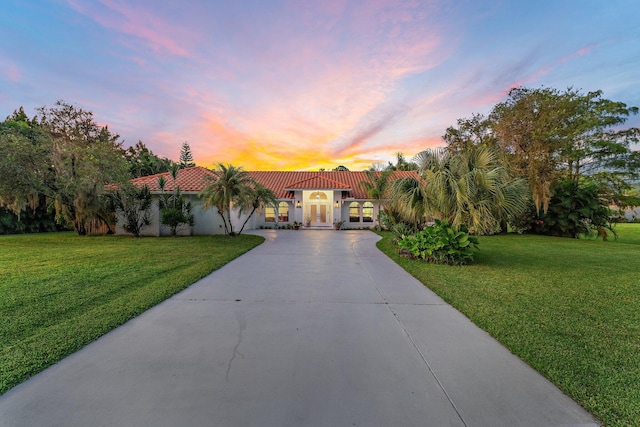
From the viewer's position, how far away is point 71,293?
189 inches

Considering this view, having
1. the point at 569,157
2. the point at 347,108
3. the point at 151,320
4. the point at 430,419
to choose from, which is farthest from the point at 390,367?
the point at 569,157

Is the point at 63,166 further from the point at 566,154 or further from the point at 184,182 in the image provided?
the point at 566,154

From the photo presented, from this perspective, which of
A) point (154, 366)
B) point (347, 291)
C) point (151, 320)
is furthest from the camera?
point (347, 291)

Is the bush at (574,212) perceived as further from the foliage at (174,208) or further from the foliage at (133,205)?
the foliage at (133,205)

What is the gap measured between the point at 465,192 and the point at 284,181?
19794mm

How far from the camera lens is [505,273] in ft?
22.1

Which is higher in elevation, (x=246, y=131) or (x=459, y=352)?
(x=246, y=131)

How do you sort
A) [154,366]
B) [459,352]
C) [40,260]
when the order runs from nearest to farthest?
[154,366]
[459,352]
[40,260]

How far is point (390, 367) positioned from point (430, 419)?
0.70 metres

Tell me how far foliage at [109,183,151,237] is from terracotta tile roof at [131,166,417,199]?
34.9 inches

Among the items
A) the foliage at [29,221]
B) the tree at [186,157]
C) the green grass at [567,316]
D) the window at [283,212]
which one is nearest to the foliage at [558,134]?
the green grass at [567,316]

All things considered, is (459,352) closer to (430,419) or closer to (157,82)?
(430,419)

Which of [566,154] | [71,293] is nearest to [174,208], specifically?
[71,293]

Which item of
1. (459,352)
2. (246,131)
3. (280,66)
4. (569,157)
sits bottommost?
(459,352)
